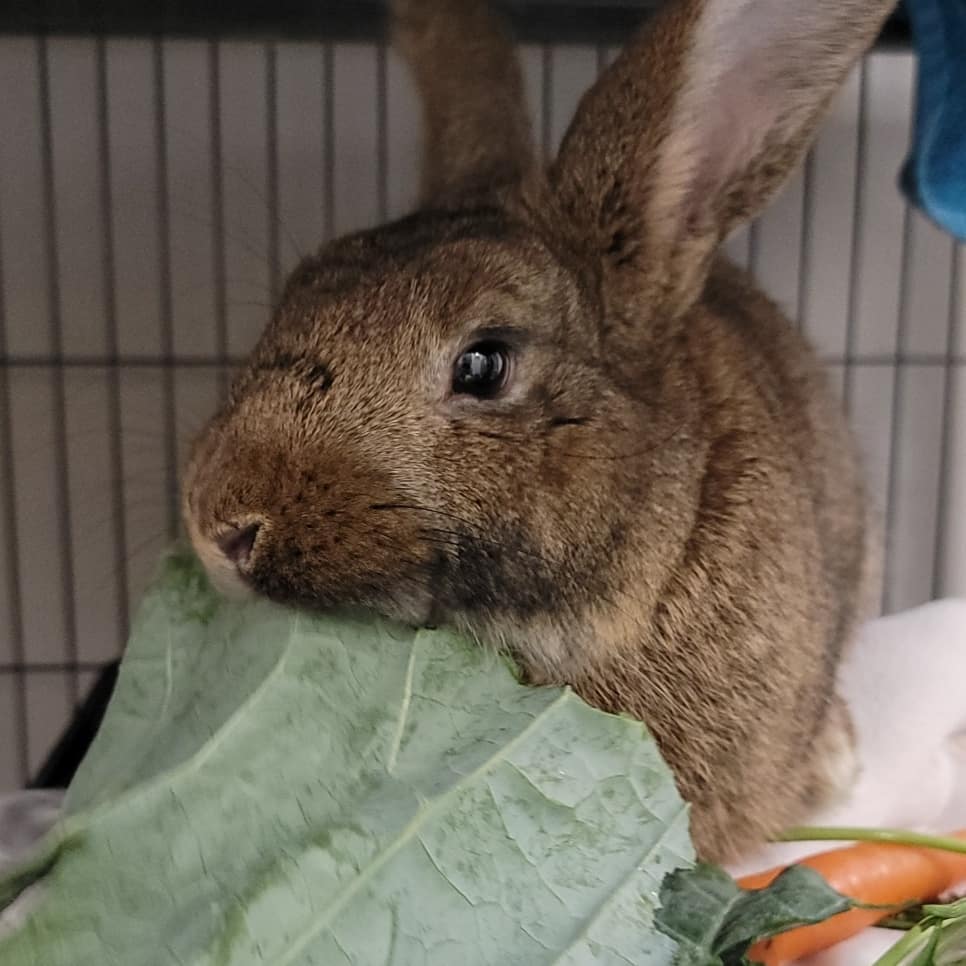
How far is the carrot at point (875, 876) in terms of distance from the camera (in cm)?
84

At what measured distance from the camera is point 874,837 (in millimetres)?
895

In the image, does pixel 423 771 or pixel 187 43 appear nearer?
pixel 423 771

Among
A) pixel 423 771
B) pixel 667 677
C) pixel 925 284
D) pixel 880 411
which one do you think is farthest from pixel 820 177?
pixel 423 771

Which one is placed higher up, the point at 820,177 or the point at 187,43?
the point at 187,43

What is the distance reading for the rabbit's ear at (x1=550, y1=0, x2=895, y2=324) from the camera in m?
0.77

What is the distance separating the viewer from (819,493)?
1076 millimetres

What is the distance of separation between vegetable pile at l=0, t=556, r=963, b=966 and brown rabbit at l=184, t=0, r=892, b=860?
2.3 inches

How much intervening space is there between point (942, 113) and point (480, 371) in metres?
0.66

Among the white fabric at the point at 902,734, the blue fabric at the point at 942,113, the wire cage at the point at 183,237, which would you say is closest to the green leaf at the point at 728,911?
the white fabric at the point at 902,734

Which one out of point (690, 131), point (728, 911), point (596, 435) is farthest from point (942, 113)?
point (728, 911)

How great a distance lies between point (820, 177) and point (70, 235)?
3.47 feet

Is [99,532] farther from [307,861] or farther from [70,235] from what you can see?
[307,861]

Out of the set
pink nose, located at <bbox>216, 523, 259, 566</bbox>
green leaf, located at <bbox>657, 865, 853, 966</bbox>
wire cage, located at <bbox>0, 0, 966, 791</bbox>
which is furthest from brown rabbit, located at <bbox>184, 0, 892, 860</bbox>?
wire cage, located at <bbox>0, 0, 966, 791</bbox>

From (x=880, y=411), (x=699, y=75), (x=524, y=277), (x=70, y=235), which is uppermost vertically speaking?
(x=699, y=75)
